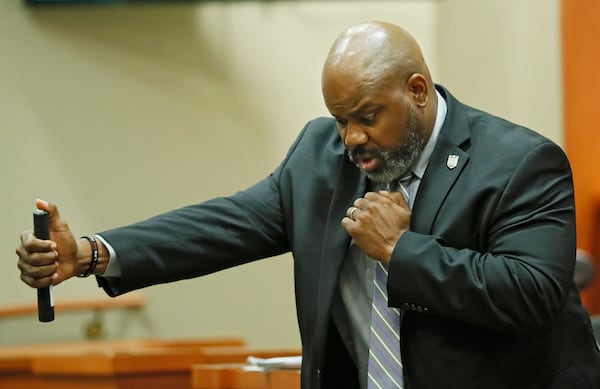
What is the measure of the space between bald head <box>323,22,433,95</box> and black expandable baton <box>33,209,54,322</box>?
2.07ft

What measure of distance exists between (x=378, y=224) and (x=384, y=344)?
244mm

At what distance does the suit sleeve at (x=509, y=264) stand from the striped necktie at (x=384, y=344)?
0.10 metres

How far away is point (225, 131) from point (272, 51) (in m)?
0.59

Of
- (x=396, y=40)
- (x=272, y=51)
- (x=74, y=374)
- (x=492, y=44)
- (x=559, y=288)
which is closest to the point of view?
(x=559, y=288)

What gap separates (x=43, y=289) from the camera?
7.22 ft

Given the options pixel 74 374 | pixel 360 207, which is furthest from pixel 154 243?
pixel 74 374

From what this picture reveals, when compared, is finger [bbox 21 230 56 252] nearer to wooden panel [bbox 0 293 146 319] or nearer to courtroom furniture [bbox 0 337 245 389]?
courtroom furniture [bbox 0 337 245 389]

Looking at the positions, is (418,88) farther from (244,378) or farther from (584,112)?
(584,112)

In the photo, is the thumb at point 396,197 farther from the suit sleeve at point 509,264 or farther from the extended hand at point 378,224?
the suit sleeve at point 509,264

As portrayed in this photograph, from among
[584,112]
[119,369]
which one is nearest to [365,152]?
[119,369]

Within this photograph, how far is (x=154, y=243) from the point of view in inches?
92.8

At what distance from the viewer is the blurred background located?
6.48 metres

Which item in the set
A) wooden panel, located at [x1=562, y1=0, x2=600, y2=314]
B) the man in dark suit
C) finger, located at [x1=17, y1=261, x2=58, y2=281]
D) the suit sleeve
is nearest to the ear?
the man in dark suit

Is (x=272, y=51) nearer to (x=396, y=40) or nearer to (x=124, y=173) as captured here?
(x=124, y=173)
